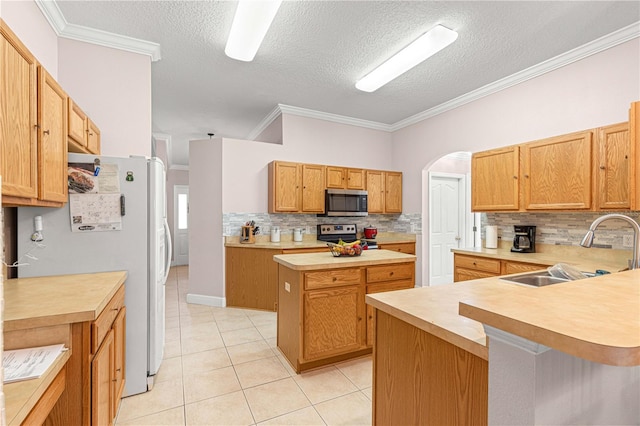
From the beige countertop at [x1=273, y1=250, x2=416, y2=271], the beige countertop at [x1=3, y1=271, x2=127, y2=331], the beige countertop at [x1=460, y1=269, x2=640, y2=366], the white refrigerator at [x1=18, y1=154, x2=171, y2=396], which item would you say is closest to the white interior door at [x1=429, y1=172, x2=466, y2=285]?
the beige countertop at [x1=273, y1=250, x2=416, y2=271]

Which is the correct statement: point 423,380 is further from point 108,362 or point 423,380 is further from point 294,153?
point 294,153

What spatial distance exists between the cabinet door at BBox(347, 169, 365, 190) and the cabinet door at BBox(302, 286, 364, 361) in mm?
2573

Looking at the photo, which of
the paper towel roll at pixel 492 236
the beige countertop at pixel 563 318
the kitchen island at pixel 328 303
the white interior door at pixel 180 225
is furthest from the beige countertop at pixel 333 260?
the white interior door at pixel 180 225

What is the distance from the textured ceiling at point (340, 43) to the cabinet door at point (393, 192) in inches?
49.8

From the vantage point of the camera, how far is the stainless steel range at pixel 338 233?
485 centimetres

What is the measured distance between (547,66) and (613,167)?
1.38 meters

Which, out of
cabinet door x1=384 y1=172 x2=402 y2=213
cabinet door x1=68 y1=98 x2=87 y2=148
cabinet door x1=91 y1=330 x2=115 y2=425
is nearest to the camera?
cabinet door x1=91 y1=330 x2=115 y2=425

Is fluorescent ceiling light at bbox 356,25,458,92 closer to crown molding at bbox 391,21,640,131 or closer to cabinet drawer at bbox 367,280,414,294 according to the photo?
crown molding at bbox 391,21,640,131

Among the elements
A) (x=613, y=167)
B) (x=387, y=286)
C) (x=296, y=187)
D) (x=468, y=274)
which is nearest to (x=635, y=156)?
(x=613, y=167)

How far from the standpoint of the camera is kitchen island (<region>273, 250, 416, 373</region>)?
243cm

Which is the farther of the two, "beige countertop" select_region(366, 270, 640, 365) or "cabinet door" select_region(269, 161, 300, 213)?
"cabinet door" select_region(269, 161, 300, 213)

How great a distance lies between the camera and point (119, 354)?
1.94 metres

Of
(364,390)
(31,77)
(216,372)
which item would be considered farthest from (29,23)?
(364,390)

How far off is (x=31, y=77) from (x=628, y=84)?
14.8 ft
